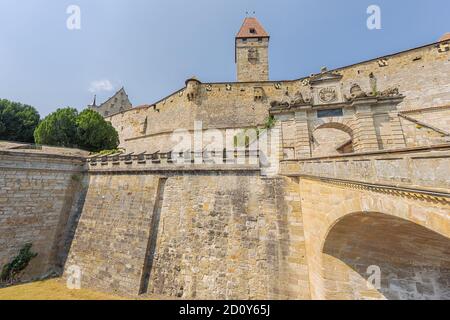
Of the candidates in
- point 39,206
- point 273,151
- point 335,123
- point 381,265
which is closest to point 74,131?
point 39,206

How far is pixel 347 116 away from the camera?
9570 mm

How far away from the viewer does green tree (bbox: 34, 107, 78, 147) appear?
68.2ft

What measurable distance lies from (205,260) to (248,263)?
6.68ft

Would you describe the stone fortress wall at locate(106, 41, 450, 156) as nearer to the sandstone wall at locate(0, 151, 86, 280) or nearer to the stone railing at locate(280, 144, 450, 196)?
the stone railing at locate(280, 144, 450, 196)

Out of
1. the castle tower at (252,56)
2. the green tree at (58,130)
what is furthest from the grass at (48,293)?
the castle tower at (252,56)

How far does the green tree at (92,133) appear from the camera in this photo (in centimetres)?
2170

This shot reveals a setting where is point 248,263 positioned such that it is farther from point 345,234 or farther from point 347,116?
point 347,116

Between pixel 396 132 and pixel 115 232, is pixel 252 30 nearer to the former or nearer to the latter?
pixel 396 132

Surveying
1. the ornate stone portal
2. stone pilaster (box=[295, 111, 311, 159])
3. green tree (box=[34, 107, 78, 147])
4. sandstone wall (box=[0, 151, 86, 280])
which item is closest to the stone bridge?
stone pilaster (box=[295, 111, 311, 159])

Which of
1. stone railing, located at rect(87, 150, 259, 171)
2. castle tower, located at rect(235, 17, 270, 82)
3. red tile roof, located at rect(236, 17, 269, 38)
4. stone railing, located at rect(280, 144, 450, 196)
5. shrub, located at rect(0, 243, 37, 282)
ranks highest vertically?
red tile roof, located at rect(236, 17, 269, 38)

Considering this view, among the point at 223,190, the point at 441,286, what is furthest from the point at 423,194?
the point at 223,190

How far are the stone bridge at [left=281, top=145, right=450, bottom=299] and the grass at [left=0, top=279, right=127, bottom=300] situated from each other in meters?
9.38

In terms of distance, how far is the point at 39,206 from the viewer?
11625mm
